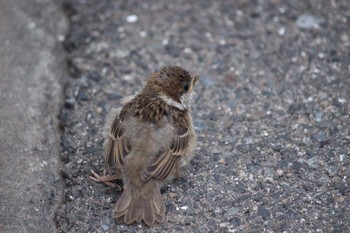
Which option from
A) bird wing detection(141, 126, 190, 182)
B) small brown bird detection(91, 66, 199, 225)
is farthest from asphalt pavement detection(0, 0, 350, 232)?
bird wing detection(141, 126, 190, 182)

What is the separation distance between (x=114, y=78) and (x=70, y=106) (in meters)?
0.61

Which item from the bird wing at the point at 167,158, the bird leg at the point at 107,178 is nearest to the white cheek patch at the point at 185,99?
the bird wing at the point at 167,158

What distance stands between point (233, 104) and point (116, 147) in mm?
1605

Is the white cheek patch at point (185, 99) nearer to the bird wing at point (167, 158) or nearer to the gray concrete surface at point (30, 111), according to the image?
the bird wing at point (167, 158)

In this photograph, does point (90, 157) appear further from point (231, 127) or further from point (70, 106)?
point (231, 127)

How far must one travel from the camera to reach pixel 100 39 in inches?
289

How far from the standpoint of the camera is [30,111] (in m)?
6.38

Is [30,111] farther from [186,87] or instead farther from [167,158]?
[167,158]

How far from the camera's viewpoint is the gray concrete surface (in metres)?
5.37

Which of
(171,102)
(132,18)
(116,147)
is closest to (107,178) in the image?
(116,147)

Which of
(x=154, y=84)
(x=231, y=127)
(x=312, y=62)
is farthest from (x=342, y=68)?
(x=154, y=84)

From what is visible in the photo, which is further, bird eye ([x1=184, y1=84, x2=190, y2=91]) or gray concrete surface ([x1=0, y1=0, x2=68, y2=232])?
bird eye ([x1=184, y1=84, x2=190, y2=91])

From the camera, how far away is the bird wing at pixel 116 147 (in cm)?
537

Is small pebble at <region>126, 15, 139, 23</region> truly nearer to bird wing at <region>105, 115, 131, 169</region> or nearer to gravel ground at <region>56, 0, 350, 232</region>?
gravel ground at <region>56, 0, 350, 232</region>
